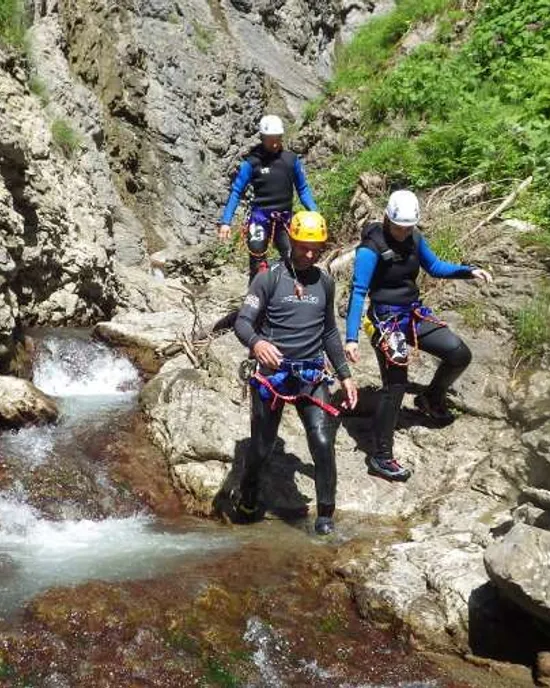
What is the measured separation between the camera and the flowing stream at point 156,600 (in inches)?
179

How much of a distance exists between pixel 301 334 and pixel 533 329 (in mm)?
3459

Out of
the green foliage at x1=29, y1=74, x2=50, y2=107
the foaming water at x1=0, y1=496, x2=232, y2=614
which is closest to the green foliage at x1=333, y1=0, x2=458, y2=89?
the green foliage at x1=29, y1=74, x2=50, y2=107

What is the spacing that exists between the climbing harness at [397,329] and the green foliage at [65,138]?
10.1 metres

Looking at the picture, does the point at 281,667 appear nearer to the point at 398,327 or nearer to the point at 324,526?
the point at 324,526

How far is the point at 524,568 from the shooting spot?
4699 mm

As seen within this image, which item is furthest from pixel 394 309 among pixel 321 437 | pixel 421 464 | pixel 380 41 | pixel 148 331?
pixel 380 41

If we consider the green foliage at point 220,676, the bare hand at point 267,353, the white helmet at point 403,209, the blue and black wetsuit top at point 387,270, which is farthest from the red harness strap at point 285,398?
the green foliage at point 220,676

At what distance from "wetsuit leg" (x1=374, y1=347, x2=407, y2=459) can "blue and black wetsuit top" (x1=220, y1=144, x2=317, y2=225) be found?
2.42 m

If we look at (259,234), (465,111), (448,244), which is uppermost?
(465,111)

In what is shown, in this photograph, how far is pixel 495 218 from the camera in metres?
10.5

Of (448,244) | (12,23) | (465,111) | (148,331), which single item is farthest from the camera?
(12,23)

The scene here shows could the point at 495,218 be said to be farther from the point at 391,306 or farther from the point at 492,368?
the point at 391,306

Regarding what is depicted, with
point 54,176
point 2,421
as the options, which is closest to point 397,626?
point 2,421

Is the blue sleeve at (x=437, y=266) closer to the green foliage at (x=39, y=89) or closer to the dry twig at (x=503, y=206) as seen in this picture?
the dry twig at (x=503, y=206)
